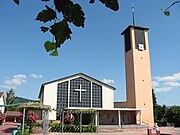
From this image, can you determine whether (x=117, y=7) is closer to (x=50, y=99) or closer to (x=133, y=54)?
(x=50, y=99)

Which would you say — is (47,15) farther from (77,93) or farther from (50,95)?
(77,93)

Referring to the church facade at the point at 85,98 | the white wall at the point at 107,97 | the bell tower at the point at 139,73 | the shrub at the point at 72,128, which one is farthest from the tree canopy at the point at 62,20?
the bell tower at the point at 139,73

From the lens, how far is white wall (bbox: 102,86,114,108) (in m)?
34.1

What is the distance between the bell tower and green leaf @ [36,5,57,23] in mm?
33947

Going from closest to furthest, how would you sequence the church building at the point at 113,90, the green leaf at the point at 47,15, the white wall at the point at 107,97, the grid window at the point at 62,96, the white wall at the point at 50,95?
the green leaf at the point at 47,15 → the white wall at the point at 50,95 → the grid window at the point at 62,96 → the church building at the point at 113,90 → the white wall at the point at 107,97

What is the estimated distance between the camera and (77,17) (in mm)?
1219

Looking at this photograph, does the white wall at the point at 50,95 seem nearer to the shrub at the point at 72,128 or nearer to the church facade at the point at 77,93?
the church facade at the point at 77,93

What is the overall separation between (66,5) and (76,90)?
1255 inches

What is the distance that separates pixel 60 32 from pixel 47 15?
115 mm

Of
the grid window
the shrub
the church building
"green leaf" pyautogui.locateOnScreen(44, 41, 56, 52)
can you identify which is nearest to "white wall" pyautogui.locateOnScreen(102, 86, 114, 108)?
the church building

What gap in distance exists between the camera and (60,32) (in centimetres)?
120

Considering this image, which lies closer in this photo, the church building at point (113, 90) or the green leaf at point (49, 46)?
the green leaf at point (49, 46)

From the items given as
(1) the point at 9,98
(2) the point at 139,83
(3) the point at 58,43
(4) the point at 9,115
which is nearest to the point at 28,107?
A: (2) the point at 139,83

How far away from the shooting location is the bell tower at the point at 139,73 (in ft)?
113
